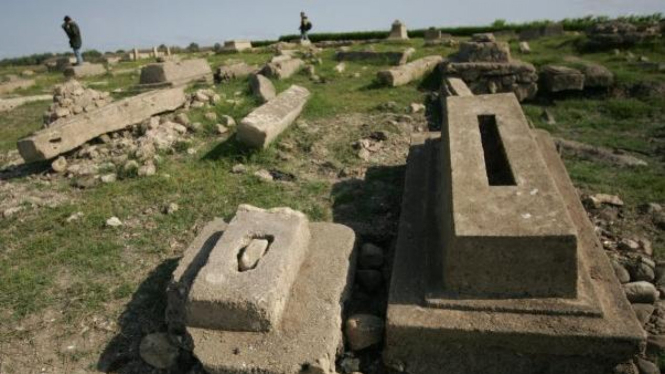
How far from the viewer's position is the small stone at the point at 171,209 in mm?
4277

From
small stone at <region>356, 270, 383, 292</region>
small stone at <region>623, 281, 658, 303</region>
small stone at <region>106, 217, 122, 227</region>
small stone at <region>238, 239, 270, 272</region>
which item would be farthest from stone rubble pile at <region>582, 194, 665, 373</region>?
small stone at <region>106, 217, 122, 227</region>

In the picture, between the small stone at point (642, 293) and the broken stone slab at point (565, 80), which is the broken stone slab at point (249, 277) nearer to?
the small stone at point (642, 293)

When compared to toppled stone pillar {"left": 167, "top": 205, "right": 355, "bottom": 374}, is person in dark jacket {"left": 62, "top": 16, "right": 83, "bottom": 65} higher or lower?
higher

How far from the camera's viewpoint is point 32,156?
5.16 m

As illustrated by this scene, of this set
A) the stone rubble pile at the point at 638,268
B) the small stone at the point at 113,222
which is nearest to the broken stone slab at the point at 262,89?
the small stone at the point at 113,222

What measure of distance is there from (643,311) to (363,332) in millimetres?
1703

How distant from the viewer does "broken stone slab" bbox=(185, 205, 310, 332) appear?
2357mm

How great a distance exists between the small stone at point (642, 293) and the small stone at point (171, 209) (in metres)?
3.68

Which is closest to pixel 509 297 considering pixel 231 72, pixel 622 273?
pixel 622 273

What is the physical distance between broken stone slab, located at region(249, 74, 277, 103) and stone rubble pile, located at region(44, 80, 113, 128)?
238cm

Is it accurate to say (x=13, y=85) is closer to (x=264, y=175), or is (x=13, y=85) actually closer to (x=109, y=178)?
(x=109, y=178)

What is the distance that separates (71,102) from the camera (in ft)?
21.8

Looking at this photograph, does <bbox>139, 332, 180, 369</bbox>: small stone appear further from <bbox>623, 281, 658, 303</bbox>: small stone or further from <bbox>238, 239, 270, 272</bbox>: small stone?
<bbox>623, 281, 658, 303</bbox>: small stone

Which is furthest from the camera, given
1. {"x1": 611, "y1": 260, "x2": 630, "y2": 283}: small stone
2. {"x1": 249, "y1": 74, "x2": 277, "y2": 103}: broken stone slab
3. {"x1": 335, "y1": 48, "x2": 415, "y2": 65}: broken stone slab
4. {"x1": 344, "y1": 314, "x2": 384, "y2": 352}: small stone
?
{"x1": 335, "y1": 48, "x2": 415, "y2": 65}: broken stone slab
